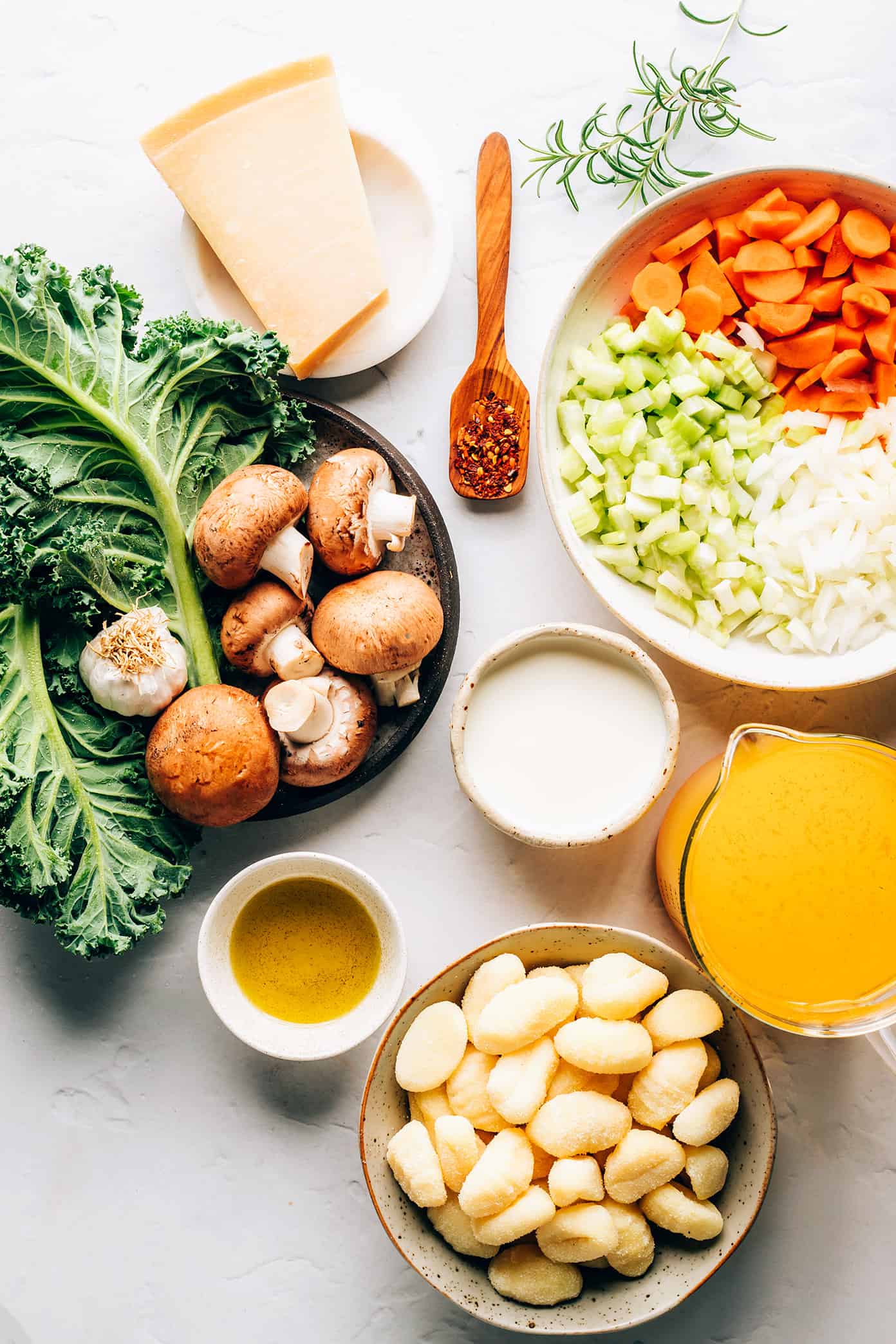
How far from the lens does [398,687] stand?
60.2 inches

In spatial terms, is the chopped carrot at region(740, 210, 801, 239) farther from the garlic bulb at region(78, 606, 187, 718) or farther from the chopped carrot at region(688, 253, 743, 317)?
the garlic bulb at region(78, 606, 187, 718)

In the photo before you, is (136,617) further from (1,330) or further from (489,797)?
(489,797)

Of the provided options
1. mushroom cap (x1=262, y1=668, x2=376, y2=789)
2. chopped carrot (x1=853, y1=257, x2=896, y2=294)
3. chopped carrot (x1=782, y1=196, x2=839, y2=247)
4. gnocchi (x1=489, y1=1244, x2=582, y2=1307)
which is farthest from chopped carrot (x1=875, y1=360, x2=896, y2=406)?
gnocchi (x1=489, y1=1244, x2=582, y2=1307)

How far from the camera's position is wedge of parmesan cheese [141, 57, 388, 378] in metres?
1.49

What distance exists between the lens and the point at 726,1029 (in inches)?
56.3

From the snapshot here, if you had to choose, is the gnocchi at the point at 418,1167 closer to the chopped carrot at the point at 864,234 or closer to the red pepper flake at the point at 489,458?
the red pepper flake at the point at 489,458

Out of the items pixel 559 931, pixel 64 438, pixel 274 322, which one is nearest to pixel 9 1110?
pixel 559 931

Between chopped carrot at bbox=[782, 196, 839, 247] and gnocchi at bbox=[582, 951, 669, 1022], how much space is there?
3.79ft

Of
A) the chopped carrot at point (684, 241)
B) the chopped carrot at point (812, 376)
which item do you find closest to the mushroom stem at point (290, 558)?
the chopped carrot at point (684, 241)

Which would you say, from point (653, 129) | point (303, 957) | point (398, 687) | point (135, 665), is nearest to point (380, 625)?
point (398, 687)

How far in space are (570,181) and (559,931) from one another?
129 centimetres

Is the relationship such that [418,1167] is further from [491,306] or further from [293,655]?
[491,306]

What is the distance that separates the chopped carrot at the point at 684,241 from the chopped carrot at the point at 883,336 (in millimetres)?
305

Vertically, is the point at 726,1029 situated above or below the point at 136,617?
below
